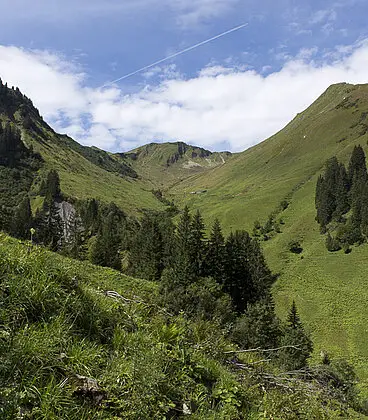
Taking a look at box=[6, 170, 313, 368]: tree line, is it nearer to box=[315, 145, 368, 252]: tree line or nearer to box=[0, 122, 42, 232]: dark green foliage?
box=[315, 145, 368, 252]: tree line

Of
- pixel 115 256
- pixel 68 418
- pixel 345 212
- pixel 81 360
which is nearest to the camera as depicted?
pixel 68 418

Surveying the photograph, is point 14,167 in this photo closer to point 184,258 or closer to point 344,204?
point 344,204

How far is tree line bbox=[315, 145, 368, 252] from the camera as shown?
3775 inches

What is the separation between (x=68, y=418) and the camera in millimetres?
3852

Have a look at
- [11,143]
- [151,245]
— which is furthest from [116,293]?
[11,143]

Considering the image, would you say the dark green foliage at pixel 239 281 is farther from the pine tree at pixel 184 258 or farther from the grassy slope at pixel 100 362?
the grassy slope at pixel 100 362

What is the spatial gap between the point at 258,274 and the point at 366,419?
171ft

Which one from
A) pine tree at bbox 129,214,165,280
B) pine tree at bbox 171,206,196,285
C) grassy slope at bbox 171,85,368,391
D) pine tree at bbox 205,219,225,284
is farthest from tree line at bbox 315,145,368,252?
pine tree at bbox 171,206,196,285

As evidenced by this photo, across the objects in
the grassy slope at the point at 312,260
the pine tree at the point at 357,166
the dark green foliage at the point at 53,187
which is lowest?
the grassy slope at the point at 312,260

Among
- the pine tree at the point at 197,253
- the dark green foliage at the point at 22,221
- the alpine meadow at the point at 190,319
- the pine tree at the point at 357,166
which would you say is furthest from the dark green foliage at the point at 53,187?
the pine tree at the point at 357,166

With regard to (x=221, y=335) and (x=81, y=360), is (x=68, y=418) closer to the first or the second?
(x=81, y=360)

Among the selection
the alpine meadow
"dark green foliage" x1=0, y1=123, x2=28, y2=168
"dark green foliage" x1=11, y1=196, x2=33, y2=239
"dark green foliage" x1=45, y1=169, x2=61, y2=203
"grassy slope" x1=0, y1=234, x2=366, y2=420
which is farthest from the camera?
"dark green foliage" x1=0, y1=123, x2=28, y2=168

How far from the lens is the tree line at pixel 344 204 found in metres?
95.9

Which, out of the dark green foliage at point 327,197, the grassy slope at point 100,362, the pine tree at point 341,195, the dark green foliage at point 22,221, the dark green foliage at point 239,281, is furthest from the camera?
the pine tree at point 341,195
